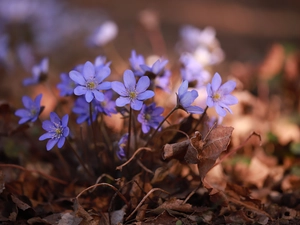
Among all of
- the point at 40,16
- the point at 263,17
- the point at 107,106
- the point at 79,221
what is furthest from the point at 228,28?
the point at 79,221

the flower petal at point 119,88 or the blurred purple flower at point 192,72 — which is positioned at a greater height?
the flower petal at point 119,88

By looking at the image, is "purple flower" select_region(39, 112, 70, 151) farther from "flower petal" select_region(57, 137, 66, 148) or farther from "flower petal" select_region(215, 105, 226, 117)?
"flower petal" select_region(215, 105, 226, 117)

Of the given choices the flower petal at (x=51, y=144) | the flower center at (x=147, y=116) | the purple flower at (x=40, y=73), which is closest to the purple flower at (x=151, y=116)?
the flower center at (x=147, y=116)

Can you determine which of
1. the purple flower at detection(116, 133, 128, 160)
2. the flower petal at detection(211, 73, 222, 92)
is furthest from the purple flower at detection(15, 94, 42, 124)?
the flower petal at detection(211, 73, 222, 92)

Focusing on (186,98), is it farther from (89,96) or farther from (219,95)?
(89,96)

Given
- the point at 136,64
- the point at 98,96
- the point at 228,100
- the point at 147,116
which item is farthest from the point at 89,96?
the point at 228,100

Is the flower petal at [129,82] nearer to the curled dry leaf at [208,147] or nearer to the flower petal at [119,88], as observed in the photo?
the flower petal at [119,88]
